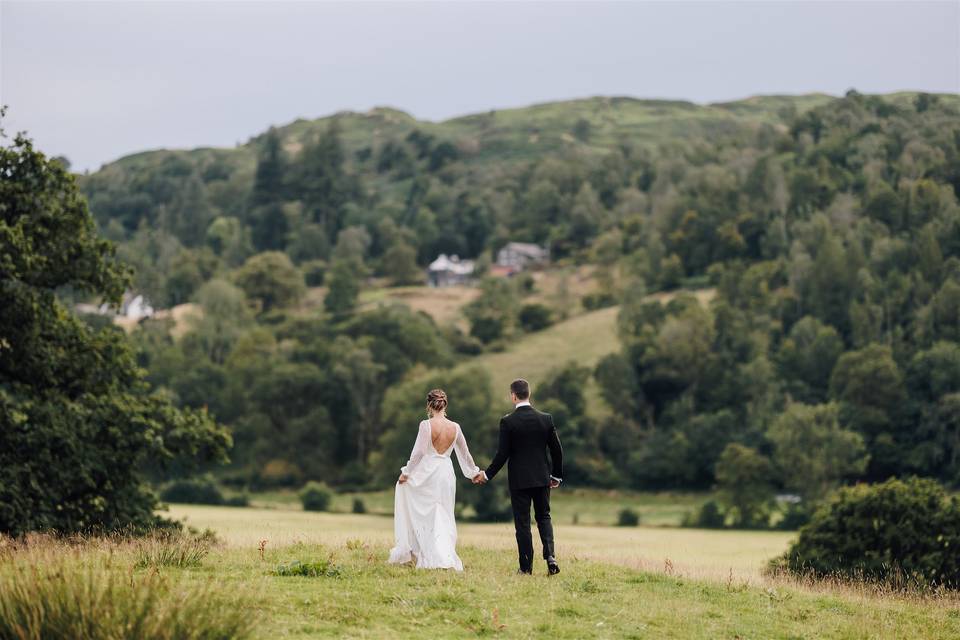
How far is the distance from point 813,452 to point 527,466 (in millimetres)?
77077

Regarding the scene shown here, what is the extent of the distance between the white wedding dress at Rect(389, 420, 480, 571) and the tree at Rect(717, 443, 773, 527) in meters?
67.7

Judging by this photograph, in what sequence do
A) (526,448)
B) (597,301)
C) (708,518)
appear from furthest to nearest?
(597,301) < (708,518) < (526,448)

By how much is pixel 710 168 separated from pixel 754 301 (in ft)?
157

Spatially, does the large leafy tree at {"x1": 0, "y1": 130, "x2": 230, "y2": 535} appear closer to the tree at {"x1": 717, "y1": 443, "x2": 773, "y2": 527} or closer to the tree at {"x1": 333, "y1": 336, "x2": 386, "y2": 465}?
the tree at {"x1": 717, "y1": 443, "x2": 773, "y2": 527}

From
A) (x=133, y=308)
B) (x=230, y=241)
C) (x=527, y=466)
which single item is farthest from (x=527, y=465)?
(x=230, y=241)

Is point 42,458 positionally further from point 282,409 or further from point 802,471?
point 282,409

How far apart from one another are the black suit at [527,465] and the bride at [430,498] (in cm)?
56

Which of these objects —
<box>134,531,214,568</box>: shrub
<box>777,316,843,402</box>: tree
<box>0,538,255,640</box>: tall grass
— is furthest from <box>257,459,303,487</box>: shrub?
<box>0,538,255,640</box>: tall grass

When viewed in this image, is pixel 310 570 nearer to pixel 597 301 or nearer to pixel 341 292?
pixel 597 301

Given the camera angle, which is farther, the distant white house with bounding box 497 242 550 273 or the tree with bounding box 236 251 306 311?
the distant white house with bounding box 497 242 550 273

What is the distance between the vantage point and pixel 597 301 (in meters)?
148

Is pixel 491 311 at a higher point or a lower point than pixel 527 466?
higher

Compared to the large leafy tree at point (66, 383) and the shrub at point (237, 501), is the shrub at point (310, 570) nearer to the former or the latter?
the large leafy tree at point (66, 383)

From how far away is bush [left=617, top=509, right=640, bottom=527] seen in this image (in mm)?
79306
